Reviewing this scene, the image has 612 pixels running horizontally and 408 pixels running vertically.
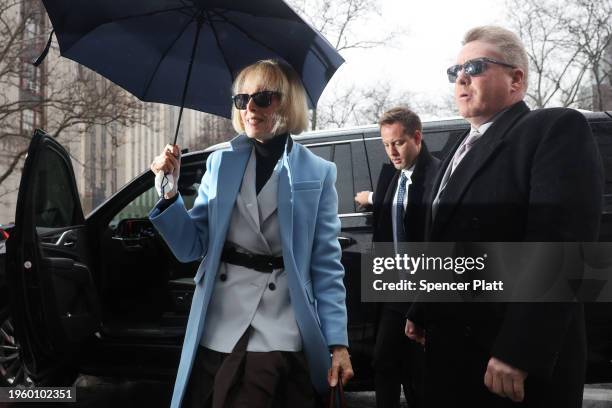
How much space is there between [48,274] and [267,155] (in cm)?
221

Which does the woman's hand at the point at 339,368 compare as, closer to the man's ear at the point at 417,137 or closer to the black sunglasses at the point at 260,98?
the black sunglasses at the point at 260,98

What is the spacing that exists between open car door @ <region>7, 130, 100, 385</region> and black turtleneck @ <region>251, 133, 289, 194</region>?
2047mm

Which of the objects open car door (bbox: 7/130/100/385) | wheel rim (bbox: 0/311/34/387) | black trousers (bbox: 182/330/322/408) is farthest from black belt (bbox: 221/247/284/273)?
wheel rim (bbox: 0/311/34/387)

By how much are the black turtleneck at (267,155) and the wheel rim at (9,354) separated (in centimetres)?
312

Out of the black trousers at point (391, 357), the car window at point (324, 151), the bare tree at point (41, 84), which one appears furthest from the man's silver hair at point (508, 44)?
the bare tree at point (41, 84)

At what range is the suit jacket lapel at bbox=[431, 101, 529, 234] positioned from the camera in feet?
5.67

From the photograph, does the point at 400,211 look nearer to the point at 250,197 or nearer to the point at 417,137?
the point at 417,137

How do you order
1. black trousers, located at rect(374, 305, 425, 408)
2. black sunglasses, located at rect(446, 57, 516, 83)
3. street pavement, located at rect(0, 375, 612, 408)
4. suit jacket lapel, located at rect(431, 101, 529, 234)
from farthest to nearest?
street pavement, located at rect(0, 375, 612, 408), black trousers, located at rect(374, 305, 425, 408), black sunglasses, located at rect(446, 57, 516, 83), suit jacket lapel, located at rect(431, 101, 529, 234)

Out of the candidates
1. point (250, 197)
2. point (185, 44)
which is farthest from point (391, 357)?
point (185, 44)

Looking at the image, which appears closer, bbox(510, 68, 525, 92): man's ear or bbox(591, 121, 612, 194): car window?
bbox(510, 68, 525, 92): man's ear

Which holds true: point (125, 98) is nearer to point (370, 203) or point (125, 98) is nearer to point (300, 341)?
point (370, 203)

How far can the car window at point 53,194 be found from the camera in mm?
3655

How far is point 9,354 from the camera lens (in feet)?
13.9

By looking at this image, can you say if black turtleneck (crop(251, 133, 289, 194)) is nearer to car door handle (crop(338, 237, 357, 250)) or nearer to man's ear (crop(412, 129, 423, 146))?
man's ear (crop(412, 129, 423, 146))
